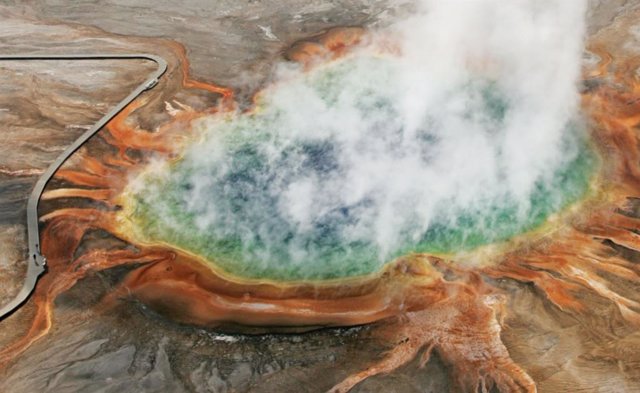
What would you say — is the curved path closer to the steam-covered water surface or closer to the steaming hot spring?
the steaming hot spring

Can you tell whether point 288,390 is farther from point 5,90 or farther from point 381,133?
point 5,90

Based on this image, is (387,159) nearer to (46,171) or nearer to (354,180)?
(354,180)

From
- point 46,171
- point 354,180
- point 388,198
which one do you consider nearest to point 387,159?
point 354,180

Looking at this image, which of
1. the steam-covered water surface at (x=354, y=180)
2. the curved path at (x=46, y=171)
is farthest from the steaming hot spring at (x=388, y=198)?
the curved path at (x=46, y=171)

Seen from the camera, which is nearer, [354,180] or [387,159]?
[354,180]

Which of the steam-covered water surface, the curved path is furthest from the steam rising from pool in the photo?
the curved path

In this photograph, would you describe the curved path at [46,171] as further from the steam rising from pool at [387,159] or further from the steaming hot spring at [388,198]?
the steam rising from pool at [387,159]

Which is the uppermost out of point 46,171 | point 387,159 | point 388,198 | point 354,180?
point 387,159
